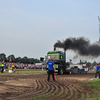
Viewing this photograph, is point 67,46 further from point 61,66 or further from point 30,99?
point 30,99

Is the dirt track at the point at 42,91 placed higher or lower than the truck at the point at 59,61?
lower

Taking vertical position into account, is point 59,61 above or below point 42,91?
above

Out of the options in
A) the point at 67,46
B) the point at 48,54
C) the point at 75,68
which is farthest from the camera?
the point at 67,46

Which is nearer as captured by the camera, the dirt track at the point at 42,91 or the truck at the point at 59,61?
the dirt track at the point at 42,91

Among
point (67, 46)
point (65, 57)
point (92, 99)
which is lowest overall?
point (92, 99)

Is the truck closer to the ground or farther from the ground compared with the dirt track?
farther from the ground

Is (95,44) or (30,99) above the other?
(95,44)

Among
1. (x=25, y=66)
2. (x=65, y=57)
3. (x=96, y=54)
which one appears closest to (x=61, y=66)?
(x=65, y=57)

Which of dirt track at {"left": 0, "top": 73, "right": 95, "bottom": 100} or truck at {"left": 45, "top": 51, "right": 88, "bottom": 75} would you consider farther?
truck at {"left": 45, "top": 51, "right": 88, "bottom": 75}

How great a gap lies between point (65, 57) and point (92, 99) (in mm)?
18880

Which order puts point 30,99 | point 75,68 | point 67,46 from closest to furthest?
point 30,99 < point 75,68 < point 67,46

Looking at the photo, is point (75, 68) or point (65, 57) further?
point (75, 68)

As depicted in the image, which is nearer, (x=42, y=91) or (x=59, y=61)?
(x=42, y=91)

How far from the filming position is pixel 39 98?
20.4 feet
